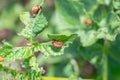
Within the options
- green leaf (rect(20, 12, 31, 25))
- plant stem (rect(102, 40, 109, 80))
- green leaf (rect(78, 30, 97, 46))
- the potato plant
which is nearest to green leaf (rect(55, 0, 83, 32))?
the potato plant

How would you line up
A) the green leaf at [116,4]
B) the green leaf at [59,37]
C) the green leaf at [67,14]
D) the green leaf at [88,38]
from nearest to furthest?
the green leaf at [59,37] < the green leaf at [116,4] < the green leaf at [88,38] < the green leaf at [67,14]

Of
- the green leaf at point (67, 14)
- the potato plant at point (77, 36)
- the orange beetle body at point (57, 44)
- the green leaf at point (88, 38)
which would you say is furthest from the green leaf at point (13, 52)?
the green leaf at point (67, 14)

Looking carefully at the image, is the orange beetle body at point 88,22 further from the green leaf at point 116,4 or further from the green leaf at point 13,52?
the green leaf at point 13,52

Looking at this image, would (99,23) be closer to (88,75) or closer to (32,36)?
(32,36)

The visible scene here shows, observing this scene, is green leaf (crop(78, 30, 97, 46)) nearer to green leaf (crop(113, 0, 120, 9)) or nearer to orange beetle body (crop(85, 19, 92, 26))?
orange beetle body (crop(85, 19, 92, 26))

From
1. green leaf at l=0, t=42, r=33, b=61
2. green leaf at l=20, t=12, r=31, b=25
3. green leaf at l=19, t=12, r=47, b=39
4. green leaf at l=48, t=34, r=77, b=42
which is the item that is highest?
green leaf at l=20, t=12, r=31, b=25

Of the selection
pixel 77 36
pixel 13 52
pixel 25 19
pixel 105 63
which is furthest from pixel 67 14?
pixel 13 52

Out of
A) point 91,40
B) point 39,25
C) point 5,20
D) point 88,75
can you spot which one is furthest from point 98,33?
point 5,20

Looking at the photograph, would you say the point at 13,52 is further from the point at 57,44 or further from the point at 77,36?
the point at 77,36
